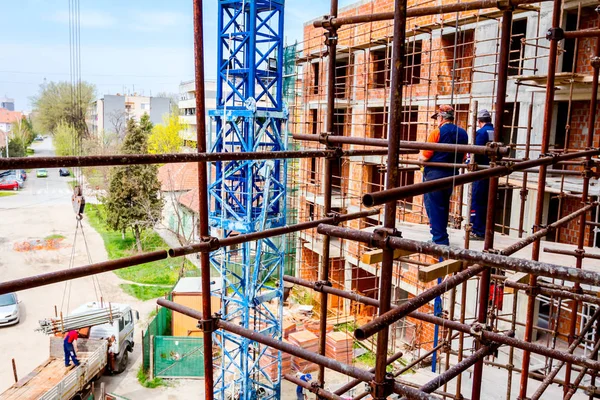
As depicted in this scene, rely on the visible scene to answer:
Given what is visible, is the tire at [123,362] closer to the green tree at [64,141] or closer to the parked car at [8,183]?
the green tree at [64,141]

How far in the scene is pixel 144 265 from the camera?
2412 cm

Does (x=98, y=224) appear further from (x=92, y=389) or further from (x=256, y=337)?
(x=256, y=337)

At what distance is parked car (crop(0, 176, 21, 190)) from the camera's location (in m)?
41.0

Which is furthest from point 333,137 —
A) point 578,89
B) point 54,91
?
point 54,91

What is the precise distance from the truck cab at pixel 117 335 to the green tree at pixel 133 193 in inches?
414

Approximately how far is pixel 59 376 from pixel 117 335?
255 centimetres

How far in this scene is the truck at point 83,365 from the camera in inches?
431

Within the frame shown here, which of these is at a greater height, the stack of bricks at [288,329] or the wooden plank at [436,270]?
the wooden plank at [436,270]

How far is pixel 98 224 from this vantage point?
32.6 meters

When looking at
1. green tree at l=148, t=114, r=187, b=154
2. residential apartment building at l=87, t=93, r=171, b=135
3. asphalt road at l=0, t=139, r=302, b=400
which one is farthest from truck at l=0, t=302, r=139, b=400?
residential apartment building at l=87, t=93, r=171, b=135

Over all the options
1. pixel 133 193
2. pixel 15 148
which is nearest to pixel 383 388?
pixel 133 193

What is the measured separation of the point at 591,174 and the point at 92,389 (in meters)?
11.3

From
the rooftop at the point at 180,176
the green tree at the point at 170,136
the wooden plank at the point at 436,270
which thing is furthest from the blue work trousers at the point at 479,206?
the green tree at the point at 170,136

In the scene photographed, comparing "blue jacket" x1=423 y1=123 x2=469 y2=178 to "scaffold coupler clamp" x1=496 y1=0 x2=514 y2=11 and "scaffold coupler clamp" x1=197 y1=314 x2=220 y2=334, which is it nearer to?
"scaffold coupler clamp" x1=496 y1=0 x2=514 y2=11
